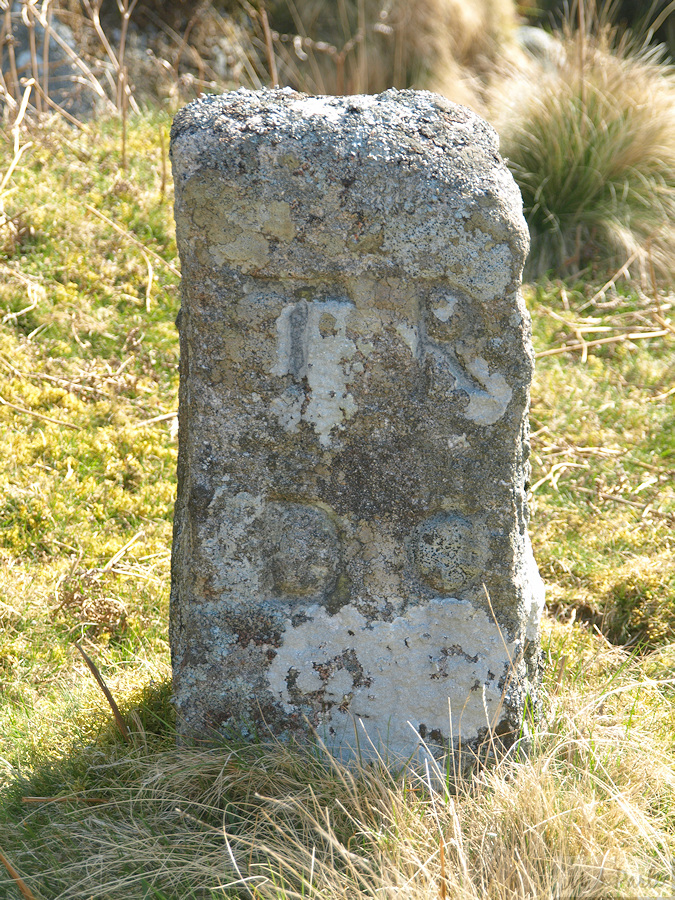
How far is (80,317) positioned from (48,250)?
20.7 inches

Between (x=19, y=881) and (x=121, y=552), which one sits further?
(x=121, y=552)

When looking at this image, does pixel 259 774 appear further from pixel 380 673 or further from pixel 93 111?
pixel 93 111

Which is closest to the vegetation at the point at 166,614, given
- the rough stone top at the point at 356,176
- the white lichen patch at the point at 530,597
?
the white lichen patch at the point at 530,597

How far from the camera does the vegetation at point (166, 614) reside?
1.64 meters

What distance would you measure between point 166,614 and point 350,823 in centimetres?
115

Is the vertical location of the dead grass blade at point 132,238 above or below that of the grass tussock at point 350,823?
below

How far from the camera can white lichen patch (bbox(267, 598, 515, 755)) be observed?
1853 mm

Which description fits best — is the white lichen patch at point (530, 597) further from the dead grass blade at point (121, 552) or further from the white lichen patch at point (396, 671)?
the dead grass blade at point (121, 552)

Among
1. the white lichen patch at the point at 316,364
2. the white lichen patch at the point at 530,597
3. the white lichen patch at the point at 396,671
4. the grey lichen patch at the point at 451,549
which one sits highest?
the white lichen patch at the point at 316,364

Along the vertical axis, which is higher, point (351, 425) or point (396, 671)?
point (351, 425)

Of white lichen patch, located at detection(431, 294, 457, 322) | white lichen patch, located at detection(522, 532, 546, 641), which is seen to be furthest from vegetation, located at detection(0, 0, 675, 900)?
white lichen patch, located at detection(431, 294, 457, 322)

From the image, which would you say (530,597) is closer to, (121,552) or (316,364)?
(316,364)

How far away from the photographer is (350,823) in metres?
1.75

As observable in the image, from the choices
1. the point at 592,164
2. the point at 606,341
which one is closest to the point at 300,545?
the point at 606,341
